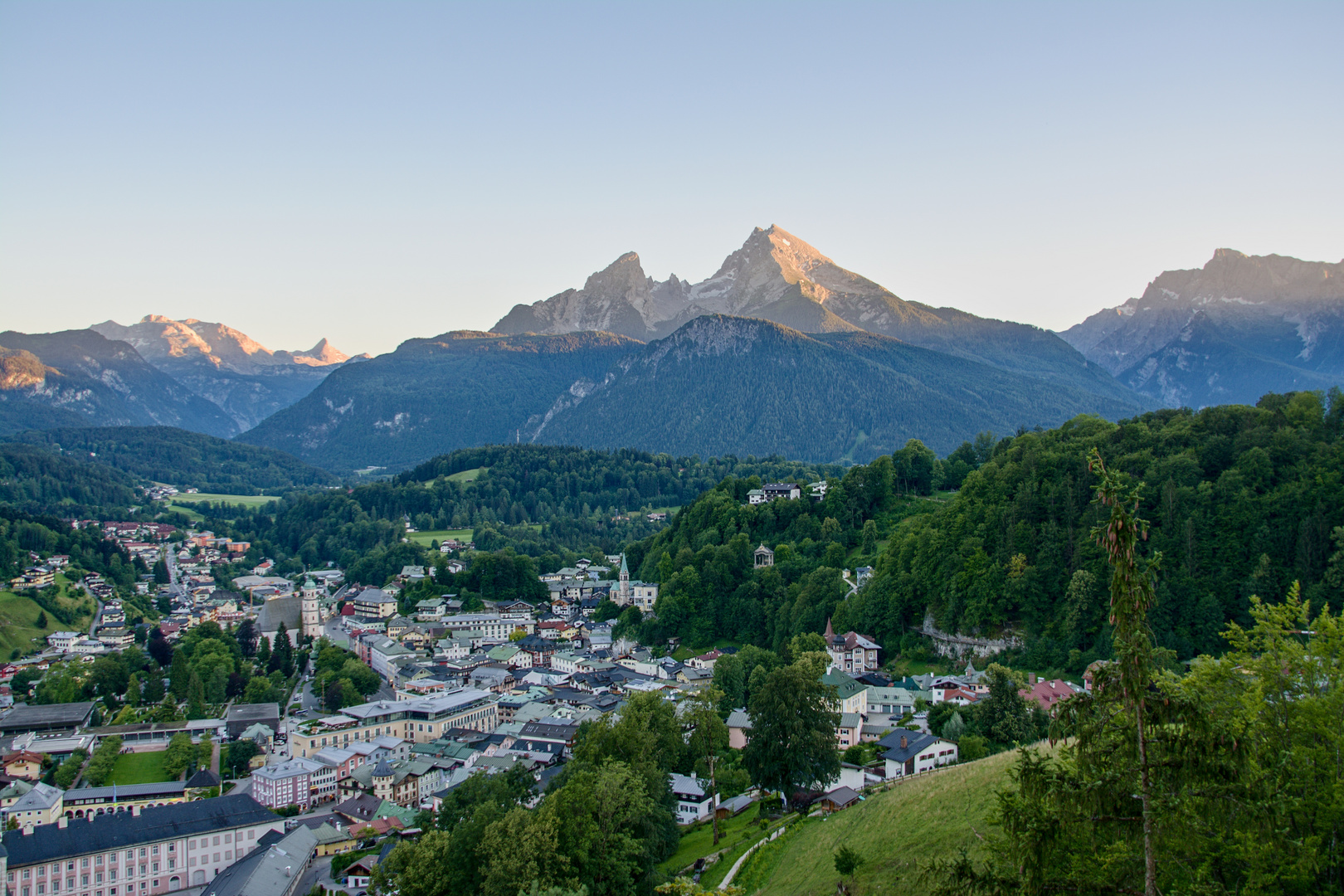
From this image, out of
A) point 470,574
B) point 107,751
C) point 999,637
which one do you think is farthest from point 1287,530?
point 470,574

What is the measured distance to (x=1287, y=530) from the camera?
162 feet

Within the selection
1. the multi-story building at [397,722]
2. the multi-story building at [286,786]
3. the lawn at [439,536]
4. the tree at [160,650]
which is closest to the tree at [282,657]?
Result: the tree at [160,650]

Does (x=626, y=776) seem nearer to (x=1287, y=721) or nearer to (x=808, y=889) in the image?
(x=808, y=889)

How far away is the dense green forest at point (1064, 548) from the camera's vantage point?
49531 millimetres

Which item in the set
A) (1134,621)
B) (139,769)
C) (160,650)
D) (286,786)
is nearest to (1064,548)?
(286,786)

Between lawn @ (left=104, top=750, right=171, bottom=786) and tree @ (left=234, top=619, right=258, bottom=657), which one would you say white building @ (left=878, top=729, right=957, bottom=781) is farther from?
tree @ (left=234, top=619, right=258, bottom=657)

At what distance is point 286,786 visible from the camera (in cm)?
5062

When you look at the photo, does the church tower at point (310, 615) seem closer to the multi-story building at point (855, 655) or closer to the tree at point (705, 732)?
the multi-story building at point (855, 655)

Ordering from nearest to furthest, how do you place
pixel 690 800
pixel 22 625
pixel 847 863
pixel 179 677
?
pixel 847 863 → pixel 690 800 → pixel 179 677 → pixel 22 625

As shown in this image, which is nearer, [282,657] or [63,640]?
[282,657]

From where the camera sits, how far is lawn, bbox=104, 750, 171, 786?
52.0 m

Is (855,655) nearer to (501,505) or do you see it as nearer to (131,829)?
(131,829)

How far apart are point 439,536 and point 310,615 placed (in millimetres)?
52141

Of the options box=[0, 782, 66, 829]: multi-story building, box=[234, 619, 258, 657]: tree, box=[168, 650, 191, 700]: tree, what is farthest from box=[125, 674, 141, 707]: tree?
box=[0, 782, 66, 829]: multi-story building
